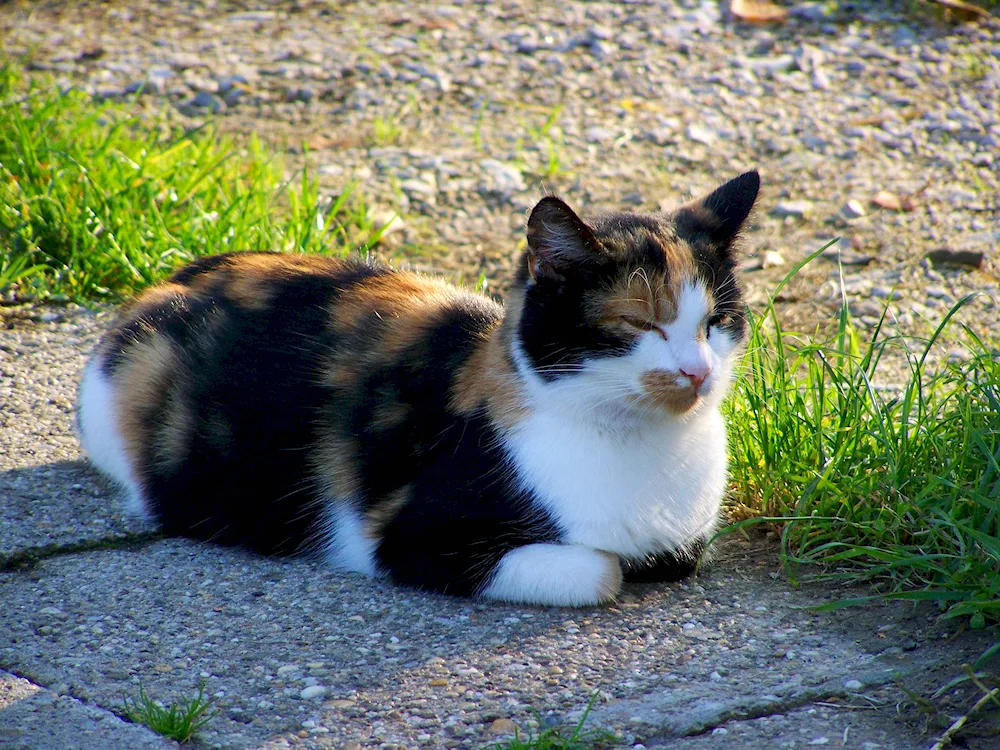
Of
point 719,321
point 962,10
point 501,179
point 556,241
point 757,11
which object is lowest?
point 501,179

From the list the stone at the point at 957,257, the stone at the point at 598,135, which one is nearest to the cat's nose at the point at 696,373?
the stone at the point at 957,257

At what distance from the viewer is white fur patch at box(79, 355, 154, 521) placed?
3129 mm

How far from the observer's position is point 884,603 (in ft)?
8.80

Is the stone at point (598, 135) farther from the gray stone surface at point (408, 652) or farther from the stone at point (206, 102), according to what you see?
the gray stone surface at point (408, 652)

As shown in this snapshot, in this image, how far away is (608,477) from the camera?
8.61ft

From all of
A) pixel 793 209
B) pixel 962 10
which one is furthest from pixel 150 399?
pixel 962 10

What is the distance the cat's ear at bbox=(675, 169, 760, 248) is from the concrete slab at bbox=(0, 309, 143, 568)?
1.63m

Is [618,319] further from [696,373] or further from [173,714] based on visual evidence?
[173,714]

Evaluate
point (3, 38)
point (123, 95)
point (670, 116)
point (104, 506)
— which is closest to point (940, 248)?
point (670, 116)

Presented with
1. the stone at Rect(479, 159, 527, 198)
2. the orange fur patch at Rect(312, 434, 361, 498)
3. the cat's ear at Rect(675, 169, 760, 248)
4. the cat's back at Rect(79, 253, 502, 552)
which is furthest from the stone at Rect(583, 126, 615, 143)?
the orange fur patch at Rect(312, 434, 361, 498)

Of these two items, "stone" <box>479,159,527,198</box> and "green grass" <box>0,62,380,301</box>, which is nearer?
"green grass" <box>0,62,380,301</box>

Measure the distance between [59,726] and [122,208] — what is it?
2.61 metres

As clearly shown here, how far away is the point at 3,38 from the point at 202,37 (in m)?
1.06

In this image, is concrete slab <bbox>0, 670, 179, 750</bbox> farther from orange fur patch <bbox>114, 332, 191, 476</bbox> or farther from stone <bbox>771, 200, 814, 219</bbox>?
stone <bbox>771, 200, 814, 219</bbox>
